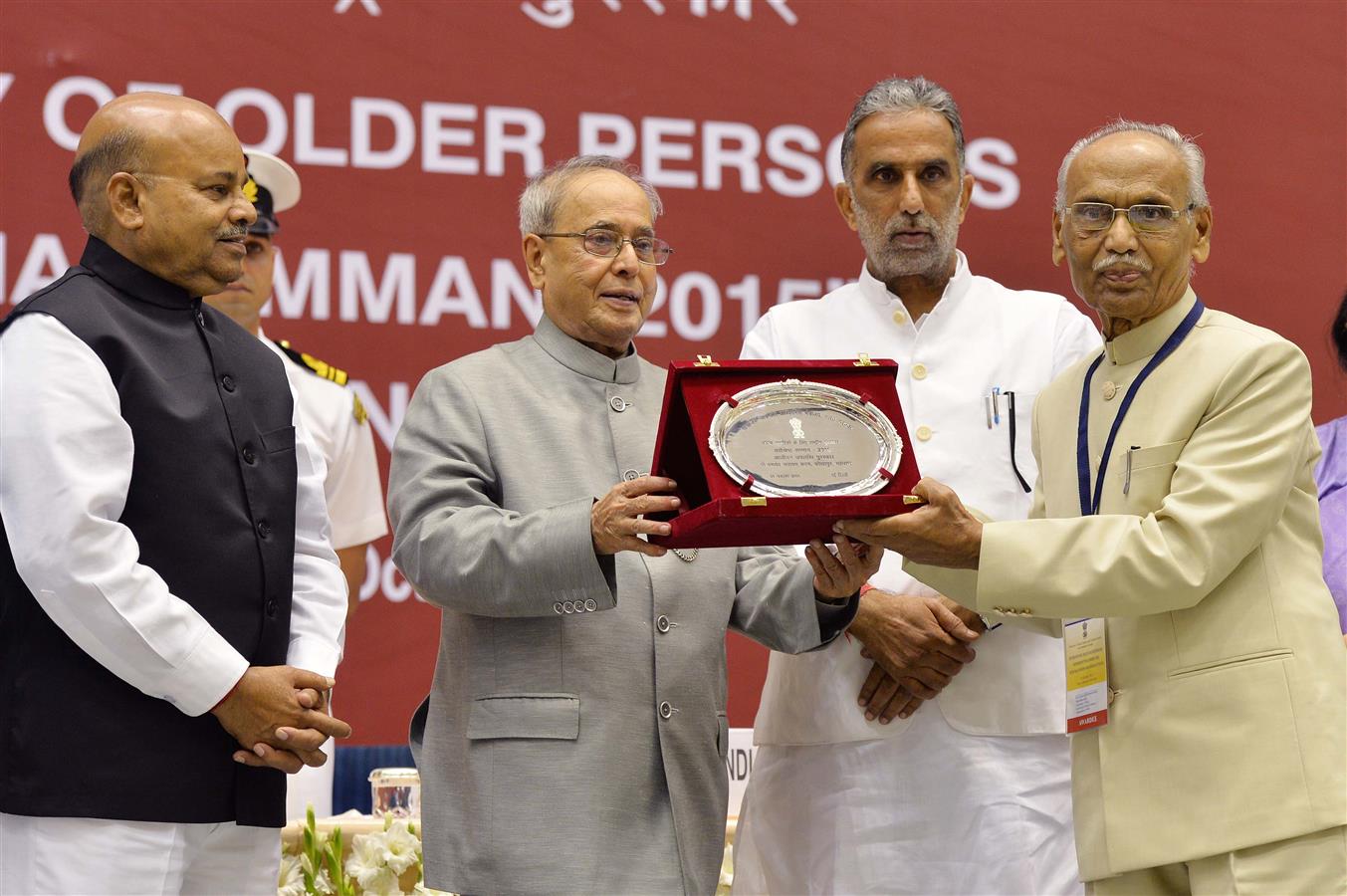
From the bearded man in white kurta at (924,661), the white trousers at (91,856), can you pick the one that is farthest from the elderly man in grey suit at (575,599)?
the white trousers at (91,856)

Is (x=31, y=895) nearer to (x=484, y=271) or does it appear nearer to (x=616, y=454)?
(x=616, y=454)

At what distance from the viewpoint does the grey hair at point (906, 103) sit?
3725 millimetres

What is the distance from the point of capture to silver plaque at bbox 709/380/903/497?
2629 mm

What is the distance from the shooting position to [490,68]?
523 cm

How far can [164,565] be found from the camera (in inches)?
107

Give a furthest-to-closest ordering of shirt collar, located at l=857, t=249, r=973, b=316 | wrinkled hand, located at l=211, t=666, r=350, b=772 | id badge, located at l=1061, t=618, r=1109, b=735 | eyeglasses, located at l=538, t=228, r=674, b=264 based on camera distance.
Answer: shirt collar, located at l=857, t=249, r=973, b=316 → eyeglasses, located at l=538, t=228, r=674, b=264 → id badge, located at l=1061, t=618, r=1109, b=735 → wrinkled hand, located at l=211, t=666, r=350, b=772

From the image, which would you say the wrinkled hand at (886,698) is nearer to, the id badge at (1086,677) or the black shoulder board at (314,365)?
the id badge at (1086,677)

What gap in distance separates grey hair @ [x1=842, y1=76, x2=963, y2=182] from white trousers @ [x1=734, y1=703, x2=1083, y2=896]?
1.30 meters

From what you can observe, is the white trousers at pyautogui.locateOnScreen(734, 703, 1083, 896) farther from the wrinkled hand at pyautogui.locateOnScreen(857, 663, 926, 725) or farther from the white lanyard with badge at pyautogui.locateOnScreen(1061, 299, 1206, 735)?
the white lanyard with badge at pyautogui.locateOnScreen(1061, 299, 1206, 735)

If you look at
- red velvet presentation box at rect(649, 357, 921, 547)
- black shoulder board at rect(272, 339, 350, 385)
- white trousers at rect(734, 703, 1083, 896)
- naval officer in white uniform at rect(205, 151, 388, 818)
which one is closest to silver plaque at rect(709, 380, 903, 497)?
red velvet presentation box at rect(649, 357, 921, 547)

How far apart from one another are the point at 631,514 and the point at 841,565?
0.49m

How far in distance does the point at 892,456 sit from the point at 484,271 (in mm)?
2733

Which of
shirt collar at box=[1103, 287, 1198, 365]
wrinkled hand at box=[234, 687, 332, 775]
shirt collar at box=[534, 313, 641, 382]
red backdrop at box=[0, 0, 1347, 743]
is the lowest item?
wrinkled hand at box=[234, 687, 332, 775]

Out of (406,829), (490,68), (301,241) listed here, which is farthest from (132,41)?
(406,829)
